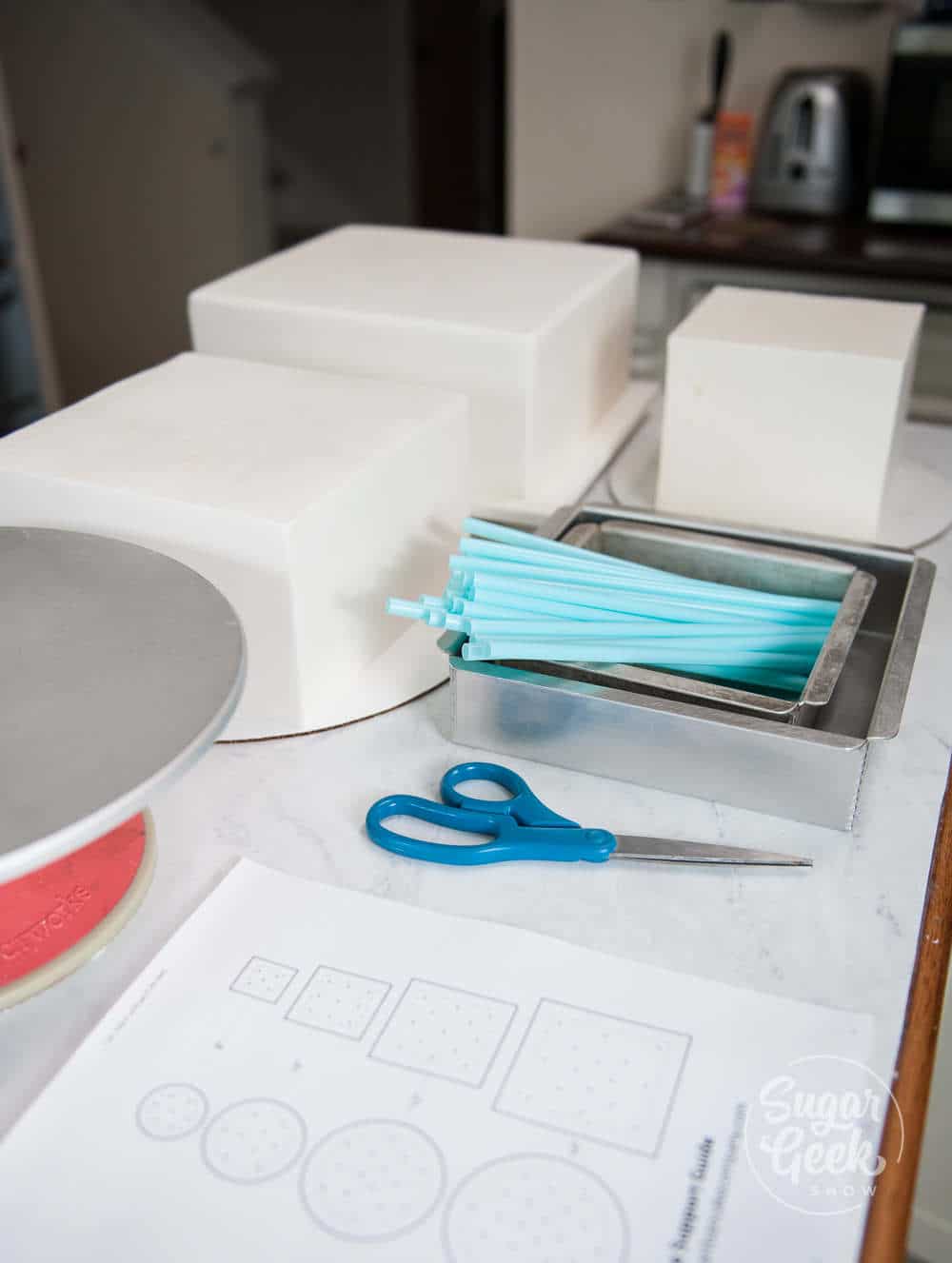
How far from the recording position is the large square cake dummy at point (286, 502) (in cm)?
80

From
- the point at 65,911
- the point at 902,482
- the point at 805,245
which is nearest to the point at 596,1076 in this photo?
the point at 65,911

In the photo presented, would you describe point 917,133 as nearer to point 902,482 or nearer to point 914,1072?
point 902,482

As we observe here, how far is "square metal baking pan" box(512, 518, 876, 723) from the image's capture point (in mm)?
761

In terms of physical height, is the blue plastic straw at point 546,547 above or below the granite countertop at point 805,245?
above

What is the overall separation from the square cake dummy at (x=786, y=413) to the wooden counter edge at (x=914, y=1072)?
42 centimetres

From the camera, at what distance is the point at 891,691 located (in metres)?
0.75

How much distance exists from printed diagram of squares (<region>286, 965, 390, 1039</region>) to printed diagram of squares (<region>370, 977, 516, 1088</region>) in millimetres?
13

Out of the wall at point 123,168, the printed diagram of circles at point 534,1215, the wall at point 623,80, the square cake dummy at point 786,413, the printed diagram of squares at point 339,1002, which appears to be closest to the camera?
the printed diagram of circles at point 534,1215

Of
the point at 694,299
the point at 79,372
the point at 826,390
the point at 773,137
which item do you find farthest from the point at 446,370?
the point at 79,372

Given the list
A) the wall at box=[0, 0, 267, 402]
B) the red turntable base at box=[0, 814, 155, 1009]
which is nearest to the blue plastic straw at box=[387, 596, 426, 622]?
the red turntable base at box=[0, 814, 155, 1009]

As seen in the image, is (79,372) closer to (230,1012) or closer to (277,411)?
(277,411)

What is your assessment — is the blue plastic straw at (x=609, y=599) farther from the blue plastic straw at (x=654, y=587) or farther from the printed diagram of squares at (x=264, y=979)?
the printed diagram of squares at (x=264, y=979)

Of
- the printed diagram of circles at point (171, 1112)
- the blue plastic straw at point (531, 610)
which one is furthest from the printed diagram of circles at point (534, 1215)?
the blue plastic straw at point (531, 610)

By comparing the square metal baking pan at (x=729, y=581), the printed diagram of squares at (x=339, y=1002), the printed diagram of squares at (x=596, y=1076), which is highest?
the square metal baking pan at (x=729, y=581)
